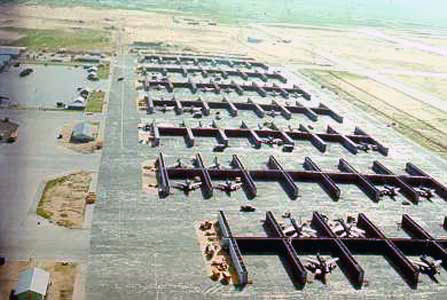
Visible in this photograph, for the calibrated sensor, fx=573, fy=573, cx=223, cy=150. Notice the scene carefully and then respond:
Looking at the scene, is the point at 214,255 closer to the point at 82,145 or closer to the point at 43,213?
the point at 43,213

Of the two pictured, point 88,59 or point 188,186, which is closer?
point 188,186

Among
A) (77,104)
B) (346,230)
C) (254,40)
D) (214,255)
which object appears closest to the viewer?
(214,255)

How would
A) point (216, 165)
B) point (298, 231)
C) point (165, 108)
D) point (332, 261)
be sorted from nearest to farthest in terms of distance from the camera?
point (332, 261), point (298, 231), point (216, 165), point (165, 108)

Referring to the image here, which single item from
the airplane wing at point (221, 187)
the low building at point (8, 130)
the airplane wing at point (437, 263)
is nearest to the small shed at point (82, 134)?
the low building at point (8, 130)

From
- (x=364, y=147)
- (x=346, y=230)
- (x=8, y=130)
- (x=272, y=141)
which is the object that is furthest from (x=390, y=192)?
(x=8, y=130)

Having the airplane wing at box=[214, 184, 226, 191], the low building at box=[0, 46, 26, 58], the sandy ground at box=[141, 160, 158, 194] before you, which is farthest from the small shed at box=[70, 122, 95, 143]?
the low building at box=[0, 46, 26, 58]

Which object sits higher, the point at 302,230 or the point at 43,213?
the point at 43,213

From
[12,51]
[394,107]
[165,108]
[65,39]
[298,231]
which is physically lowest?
[394,107]
